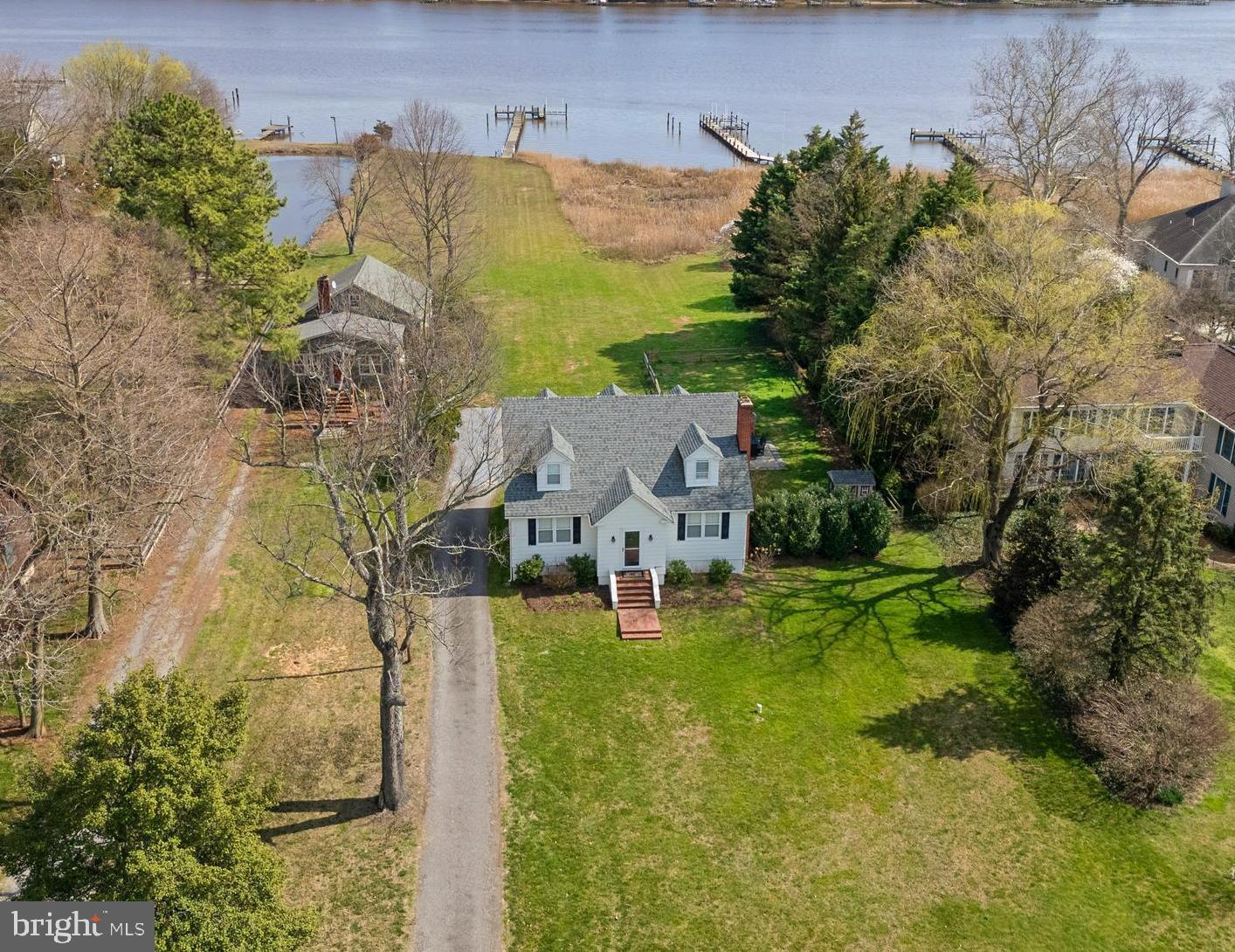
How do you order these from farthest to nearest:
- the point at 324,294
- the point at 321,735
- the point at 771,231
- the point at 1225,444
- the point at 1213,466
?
the point at 771,231 < the point at 324,294 < the point at 1213,466 < the point at 1225,444 < the point at 321,735

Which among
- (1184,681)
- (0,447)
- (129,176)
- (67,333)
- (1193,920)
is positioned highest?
(129,176)

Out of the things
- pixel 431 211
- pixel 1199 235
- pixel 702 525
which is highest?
pixel 431 211

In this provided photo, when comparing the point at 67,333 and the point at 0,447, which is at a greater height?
the point at 67,333

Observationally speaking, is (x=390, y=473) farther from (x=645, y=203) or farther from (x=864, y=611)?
(x=645, y=203)

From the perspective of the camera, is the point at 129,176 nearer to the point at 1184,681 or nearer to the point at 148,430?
the point at 148,430

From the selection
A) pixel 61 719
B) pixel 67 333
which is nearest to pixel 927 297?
pixel 67 333

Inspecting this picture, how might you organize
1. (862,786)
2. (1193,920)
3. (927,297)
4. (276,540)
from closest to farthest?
(1193,920) → (862,786) → (927,297) → (276,540)

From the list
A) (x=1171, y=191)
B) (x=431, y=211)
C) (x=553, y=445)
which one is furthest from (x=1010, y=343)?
(x=1171, y=191)
